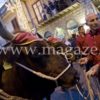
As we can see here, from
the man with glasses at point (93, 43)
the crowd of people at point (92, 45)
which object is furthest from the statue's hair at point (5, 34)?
the man with glasses at point (93, 43)

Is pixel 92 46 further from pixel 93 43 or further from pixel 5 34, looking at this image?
pixel 5 34

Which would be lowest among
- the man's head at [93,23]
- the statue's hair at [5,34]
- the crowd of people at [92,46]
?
the crowd of people at [92,46]

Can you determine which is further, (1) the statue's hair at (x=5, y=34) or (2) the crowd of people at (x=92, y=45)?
(2) the crowd of people at (x=92, y=45)

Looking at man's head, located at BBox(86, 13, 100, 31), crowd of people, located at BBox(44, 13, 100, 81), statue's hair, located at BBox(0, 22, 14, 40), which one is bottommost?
crowd of people, located at BBox(44, 13, 100, 81)

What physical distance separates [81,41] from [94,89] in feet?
3.17

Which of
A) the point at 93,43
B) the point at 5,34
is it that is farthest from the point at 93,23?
the point at 5,34

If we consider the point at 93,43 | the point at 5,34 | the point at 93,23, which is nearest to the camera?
the point at 5,34

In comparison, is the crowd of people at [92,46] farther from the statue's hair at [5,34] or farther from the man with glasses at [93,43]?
the statue's hair at [5,34]

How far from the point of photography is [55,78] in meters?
3.40

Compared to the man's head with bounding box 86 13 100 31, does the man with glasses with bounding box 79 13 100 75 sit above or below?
below

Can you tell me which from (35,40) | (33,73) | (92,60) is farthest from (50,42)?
(92,60)

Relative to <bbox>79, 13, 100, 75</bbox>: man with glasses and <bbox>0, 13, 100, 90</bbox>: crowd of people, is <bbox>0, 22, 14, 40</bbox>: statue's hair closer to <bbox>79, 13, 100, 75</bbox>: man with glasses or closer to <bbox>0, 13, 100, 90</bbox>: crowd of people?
<bbox>0, 13, 100, 90</bbox>: crowd of people

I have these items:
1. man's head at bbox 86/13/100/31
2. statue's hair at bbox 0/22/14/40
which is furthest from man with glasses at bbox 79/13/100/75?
statue's hair at bbox 0/22/14/40

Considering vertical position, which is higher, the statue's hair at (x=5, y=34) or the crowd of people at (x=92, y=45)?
the statue's hair at (x=5, y=34)
